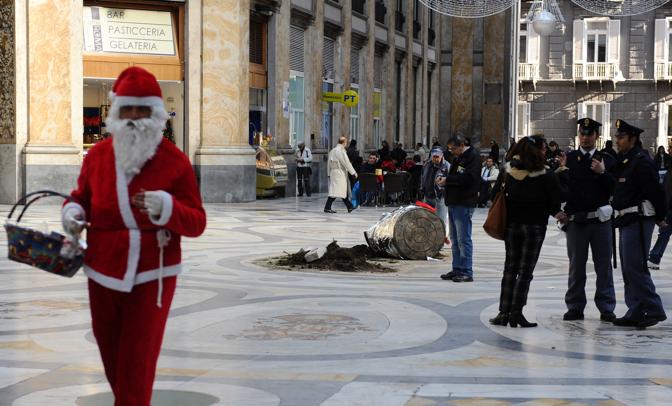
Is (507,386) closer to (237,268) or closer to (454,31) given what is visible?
(237,268)

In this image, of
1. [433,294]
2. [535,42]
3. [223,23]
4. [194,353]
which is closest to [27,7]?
[223,23]

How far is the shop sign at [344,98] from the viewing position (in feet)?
103

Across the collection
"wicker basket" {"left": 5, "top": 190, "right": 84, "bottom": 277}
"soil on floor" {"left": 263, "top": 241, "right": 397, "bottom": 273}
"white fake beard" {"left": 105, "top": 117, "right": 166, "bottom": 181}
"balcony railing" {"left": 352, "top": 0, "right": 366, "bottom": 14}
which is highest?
"balcony railing" {"left": 352, "top": 0, "right": 366, "bottom": 14}

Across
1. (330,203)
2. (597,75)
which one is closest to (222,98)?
(330,203)

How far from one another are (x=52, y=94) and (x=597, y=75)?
1474 inches

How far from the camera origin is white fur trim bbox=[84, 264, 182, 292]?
469 cm

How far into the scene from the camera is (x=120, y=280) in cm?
469

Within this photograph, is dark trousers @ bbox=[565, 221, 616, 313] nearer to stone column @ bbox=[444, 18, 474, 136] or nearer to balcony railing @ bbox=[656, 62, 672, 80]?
stone column @ bbox=[444, 18, 474, 136]

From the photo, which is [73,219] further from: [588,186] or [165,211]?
[588,186]

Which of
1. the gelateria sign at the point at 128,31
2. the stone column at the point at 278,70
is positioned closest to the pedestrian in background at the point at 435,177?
the gelateria sign at the point at 128,31

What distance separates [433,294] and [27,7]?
49.4 feet

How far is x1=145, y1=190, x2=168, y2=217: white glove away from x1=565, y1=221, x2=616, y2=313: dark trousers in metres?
5.38

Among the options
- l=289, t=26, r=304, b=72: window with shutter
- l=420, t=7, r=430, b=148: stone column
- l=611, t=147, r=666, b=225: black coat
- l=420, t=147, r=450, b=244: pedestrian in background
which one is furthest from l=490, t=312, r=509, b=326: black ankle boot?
l=420, t=7, r=430, b=148: stone column

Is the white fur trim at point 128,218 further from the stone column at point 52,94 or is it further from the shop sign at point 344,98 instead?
the shop sign at point 344,98
